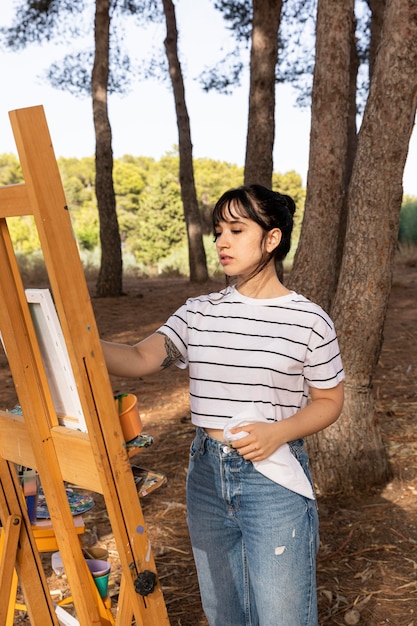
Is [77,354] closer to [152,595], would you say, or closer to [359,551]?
[152,595]

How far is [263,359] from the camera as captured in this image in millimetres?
1988

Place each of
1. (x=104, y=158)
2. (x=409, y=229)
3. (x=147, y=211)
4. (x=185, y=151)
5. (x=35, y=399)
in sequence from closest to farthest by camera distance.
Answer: (x=35, y=399) < (x=104, y=158) < (x=185, y=151) < (x=409, y=229) < (x=147, y=211)

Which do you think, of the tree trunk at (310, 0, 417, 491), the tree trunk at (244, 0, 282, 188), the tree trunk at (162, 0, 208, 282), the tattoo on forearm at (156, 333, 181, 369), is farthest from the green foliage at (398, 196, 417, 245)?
the tattoo on forearm at (156, 333, 181, 369)

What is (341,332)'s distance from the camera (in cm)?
427

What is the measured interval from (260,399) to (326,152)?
3.24m

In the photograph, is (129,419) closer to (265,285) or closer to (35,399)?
(35,399)

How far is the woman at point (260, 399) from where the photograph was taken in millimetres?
1968

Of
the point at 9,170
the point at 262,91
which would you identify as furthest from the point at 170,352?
the point at 9,170

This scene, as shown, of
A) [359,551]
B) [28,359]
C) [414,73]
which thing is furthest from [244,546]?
[414,73]

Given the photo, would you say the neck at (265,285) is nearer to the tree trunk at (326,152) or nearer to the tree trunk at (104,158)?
the tree trunk at (326,152)

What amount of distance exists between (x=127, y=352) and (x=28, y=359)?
0.32 meters

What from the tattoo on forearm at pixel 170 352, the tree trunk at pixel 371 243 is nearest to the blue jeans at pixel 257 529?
the tattoo on forearm at pixel 170 352

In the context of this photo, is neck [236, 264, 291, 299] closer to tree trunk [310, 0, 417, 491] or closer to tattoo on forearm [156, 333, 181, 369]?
tattoo on forearm [156, 333, 181, 369]

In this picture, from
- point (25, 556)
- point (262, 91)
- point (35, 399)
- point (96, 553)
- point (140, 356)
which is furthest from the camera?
point (262, 91)
